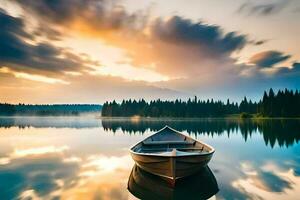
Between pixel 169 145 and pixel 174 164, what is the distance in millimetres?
9011

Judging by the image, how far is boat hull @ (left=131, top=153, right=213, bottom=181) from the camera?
40.9 feet

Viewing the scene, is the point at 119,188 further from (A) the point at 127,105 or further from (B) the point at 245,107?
Result: (A) the point at 127,105

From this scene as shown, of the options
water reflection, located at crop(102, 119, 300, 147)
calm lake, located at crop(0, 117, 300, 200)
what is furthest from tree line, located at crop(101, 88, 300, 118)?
calm lake, located at crop(0, 117, 300, 200)

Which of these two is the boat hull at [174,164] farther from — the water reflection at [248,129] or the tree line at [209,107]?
the tree line at [209,107]

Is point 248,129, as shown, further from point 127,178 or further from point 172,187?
point 172,187

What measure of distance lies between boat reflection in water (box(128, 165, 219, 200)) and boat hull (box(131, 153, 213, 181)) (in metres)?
0.48

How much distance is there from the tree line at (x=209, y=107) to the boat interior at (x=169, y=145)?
9589cm

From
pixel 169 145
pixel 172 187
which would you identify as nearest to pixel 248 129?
pixel 169 145

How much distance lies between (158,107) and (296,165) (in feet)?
504

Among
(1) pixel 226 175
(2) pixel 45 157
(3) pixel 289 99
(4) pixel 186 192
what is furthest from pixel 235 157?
(3) pixel 289 99

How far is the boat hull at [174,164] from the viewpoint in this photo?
12.5 meters

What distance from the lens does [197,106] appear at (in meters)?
162

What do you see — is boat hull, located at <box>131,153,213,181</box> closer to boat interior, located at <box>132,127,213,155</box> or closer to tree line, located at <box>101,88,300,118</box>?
boat interior, located at <box>132,127,213,155</box>

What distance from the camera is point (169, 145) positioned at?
21359 millimetres
